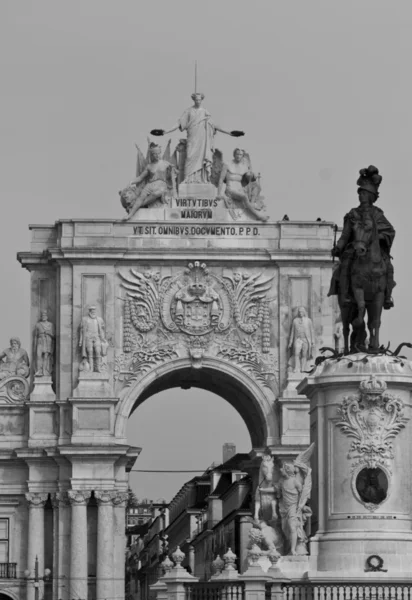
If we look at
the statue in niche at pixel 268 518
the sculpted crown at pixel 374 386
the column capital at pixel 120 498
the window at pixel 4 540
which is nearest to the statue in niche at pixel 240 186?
the column capital at pixel 120 498

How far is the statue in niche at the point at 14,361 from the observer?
251 feet

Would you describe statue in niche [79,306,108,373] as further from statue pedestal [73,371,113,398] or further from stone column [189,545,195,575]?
stone column [189,545,195,575]

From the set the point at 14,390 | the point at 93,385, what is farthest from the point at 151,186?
the point at 14,390

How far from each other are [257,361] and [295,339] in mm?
1662

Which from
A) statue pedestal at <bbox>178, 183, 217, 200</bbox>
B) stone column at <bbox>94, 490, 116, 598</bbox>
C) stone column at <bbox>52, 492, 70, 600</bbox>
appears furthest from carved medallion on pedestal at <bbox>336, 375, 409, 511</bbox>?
statue pedestal at <bbox>178, 183, 217, 200</bbox>

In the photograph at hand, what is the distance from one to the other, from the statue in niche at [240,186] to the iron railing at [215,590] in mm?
41588

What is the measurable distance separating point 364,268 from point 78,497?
38929 mm

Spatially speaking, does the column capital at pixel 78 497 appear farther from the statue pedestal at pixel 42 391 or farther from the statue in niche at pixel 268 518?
the statue in niche at pixel 268 518

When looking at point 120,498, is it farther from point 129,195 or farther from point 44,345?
point 129,195

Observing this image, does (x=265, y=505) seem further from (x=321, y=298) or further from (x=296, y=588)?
(x=321, y=298)

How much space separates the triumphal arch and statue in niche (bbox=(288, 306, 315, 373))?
A: 0.05 meters

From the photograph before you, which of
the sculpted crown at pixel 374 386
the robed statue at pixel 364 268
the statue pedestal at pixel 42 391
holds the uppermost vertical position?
the statue pedestal at pixel 42 391

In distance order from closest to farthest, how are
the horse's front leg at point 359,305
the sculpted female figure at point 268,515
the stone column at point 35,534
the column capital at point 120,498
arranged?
the sculpted female figure at point 268,515 < the horse's front leg at point 359,305 < the stone column at point 35,534 < the column capital at point 120,498

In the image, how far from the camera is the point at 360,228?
1443 inches
